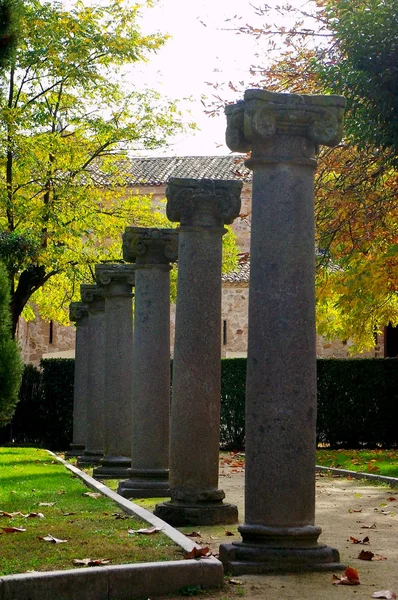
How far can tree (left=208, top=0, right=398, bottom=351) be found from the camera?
1329 centimetres

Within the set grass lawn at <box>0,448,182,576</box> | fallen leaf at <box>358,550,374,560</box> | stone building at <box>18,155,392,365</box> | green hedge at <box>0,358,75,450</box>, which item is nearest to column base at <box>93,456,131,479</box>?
grass lawn at <box>0,448,182,576</box>

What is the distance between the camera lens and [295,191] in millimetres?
7547

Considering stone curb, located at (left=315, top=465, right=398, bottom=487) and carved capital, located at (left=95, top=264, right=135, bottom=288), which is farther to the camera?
carved capital, located at (left=95, top=264, right=135, bottom=288)

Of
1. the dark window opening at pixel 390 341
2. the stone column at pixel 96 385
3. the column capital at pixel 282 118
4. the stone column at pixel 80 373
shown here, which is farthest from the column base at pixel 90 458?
the dark window opening at pixel 390 341

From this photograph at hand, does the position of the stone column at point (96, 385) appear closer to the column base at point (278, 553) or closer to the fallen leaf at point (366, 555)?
the fallen leaf at point (366, 555)

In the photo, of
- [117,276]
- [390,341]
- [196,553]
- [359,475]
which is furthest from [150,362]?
[390,341]

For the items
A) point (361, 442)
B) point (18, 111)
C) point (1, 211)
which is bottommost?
point (361, 442)

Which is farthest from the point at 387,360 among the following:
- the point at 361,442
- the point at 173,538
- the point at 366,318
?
the point at 173,538

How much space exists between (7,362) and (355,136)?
42.1ft

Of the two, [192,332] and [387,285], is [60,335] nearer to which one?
[387,285]

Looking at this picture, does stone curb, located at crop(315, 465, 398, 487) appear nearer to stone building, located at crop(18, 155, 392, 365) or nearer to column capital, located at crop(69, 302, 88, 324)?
column capital, located at crop(69, 302, 88, 324)

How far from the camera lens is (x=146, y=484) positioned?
1262 cm

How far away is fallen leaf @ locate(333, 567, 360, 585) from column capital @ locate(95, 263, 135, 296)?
947 centimetres

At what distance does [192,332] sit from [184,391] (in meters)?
0.57
